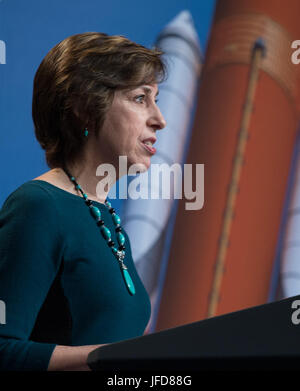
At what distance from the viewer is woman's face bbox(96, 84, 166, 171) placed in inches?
27.9

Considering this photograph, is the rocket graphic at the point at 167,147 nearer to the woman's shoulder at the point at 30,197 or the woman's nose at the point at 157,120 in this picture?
the woman's nose at the point at 157,120

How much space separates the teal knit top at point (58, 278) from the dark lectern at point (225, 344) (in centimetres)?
23

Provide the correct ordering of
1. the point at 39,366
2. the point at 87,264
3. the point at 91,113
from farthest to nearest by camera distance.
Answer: the point at 91,113 → the point at 87,264 → the point at 39,366

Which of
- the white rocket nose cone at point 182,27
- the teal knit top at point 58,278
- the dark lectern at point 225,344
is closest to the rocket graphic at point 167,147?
the white rocket nose cone at point 182,27

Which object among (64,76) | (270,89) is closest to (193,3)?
(270,89)

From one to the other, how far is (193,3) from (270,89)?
1.30 feet

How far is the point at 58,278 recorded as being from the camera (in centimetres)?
61

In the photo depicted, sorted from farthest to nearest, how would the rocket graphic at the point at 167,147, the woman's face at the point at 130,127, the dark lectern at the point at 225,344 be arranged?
the rocket graphic at the point at 167,147 → the woman's face at the point at 130,127 → the dark lectern at the point at 225,344

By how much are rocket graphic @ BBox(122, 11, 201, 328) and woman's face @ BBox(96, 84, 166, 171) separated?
66 cm

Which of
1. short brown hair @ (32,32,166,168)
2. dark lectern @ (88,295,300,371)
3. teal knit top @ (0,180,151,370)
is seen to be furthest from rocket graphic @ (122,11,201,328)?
dark lectern @ (88,295,300,371)

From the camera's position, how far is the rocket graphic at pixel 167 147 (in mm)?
1436

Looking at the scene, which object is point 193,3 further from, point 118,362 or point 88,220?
point 118,362

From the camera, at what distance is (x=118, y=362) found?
13.3 inches

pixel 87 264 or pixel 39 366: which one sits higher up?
pixel 87 264
